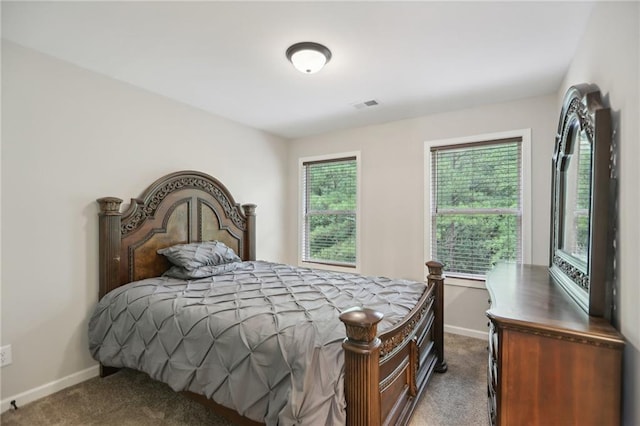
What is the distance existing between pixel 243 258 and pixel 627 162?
3565mm

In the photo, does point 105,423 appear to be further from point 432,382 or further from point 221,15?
point 221,15

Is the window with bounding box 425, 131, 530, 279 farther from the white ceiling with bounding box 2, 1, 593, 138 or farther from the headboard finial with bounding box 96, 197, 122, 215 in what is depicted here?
the headboard finial with bounding box 96, 197, 122, 215

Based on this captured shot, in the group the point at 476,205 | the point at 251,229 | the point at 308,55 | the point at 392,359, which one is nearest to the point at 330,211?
the point at 251,229

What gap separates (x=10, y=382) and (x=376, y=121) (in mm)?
4099

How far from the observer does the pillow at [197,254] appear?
2811 mm

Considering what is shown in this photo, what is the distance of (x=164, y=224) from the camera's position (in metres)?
3.04

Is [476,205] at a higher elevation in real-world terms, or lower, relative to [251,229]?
higher

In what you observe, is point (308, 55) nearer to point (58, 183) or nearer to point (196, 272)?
point (196, 272)

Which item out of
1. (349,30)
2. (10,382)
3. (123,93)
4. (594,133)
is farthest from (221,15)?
(10,382)

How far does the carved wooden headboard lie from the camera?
258 centimetres

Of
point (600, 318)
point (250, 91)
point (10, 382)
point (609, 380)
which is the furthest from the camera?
point (250, 91)

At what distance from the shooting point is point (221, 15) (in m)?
1.86

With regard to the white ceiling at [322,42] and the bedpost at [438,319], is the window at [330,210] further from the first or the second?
the bedpost at [438,319]

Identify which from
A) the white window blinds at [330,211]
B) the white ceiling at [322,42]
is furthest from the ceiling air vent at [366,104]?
the white window blinds at [330,211]
